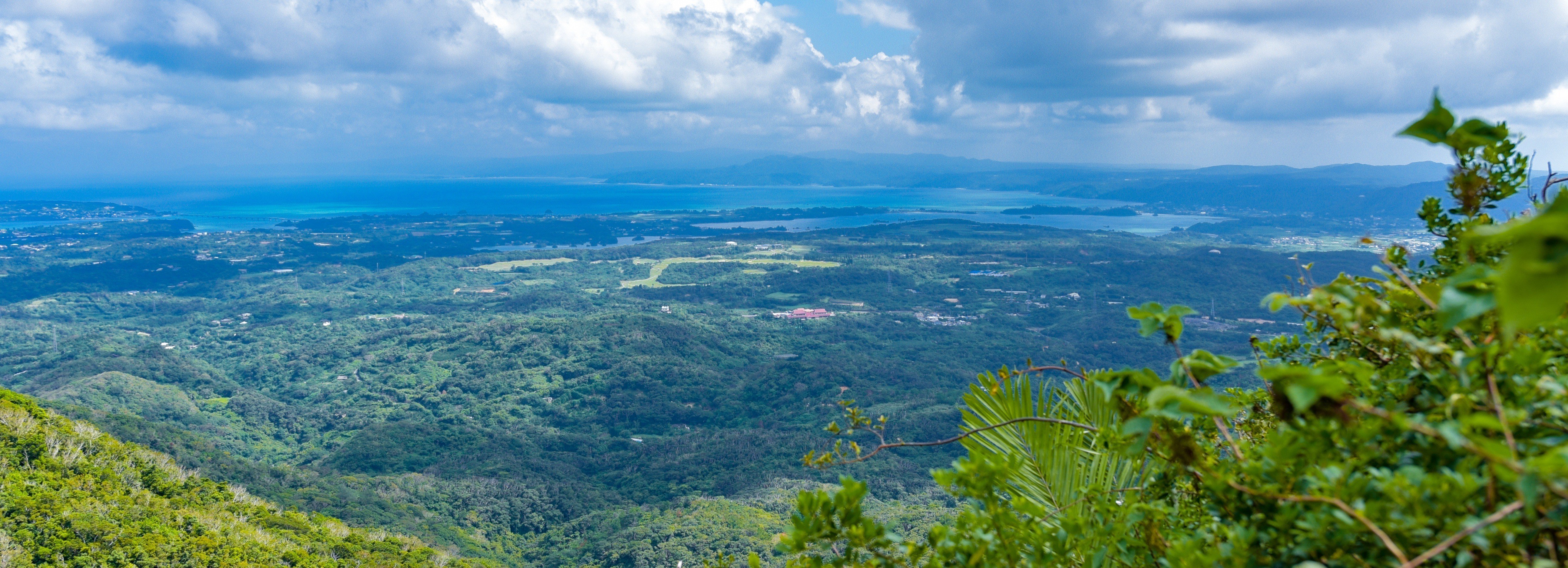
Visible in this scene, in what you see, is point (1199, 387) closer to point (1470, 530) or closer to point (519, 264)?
point (1470, 530)

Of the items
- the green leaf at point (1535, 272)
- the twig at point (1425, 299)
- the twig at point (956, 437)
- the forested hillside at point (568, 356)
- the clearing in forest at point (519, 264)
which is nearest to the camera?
the green leaf at point (1535, 272)

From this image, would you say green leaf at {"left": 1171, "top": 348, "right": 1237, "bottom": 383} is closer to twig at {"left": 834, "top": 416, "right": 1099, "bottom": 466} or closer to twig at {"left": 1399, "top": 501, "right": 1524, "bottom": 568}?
twig at {"left": 834, "top": 416, "right": 1099, "bottom": 466}

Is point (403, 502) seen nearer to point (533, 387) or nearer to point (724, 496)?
point (724, 496)

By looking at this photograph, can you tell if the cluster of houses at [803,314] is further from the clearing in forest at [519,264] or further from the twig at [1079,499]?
the twig at [1079,499]

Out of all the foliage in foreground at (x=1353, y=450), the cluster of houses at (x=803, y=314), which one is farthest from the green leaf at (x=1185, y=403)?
the cluster of houses at (x=803, y=314)

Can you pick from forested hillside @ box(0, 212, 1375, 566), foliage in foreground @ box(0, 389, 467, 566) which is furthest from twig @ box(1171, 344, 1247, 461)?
foliage in foreground @ box(0, 389, 467, 566)

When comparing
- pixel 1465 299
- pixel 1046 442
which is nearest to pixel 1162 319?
pixel 1465 299

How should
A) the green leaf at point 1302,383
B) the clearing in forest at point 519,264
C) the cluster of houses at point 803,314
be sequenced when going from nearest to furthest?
the green leaf at point 1302,383 → the cluster of houses at point 803,314 → the clearing in forest at point 519,264
